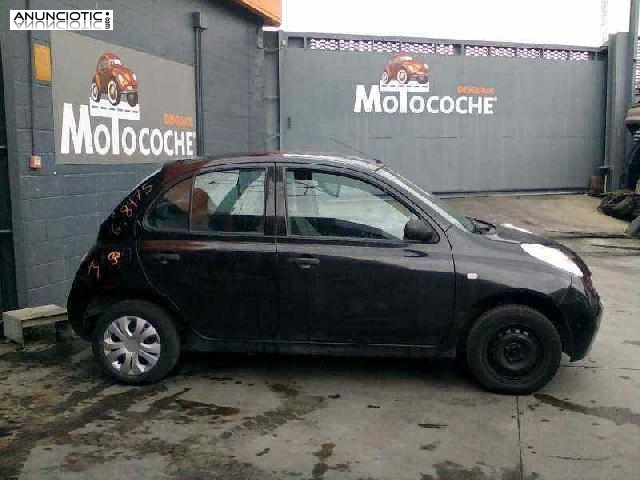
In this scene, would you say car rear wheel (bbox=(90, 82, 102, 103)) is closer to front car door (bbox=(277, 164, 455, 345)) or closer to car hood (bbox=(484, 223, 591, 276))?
front car door (bbox=(277, 164, 455, 345))

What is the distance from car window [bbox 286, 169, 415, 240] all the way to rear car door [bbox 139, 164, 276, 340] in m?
0.19

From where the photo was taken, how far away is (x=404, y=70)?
16.0 meters

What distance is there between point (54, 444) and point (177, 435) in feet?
2.35

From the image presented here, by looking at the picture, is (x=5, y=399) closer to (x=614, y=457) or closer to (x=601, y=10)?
(x=614, y=457)

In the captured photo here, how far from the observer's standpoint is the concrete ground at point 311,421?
397cm

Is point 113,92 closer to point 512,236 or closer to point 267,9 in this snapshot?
point 512,236

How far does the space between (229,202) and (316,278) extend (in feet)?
2.81

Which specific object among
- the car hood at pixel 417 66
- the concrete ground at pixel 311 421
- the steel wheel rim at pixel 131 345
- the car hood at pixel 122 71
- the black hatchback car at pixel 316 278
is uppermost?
the car hood at pixel 417 66

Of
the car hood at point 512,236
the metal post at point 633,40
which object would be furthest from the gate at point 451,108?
the car hood at point 512,236

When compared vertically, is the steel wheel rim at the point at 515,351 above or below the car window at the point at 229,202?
below

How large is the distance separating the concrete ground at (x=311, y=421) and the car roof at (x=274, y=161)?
1579mm

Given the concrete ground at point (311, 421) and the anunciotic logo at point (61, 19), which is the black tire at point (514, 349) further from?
the anunciotic logo at point (61, 19)

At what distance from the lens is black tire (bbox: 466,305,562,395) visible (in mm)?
4934

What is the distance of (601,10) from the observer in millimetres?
19156
